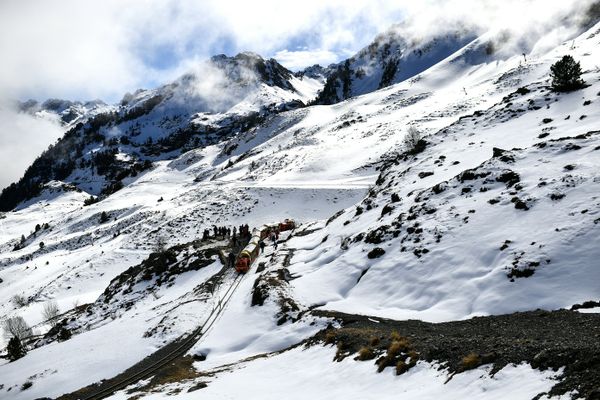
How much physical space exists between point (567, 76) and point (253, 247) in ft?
119

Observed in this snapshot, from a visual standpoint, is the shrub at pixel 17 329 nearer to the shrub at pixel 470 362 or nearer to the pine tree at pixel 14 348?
the pine tree at pixel 14 348

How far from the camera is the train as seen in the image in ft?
130

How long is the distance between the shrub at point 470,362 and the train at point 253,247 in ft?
97.7

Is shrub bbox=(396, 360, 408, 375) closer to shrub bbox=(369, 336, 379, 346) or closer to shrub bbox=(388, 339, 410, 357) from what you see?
shrub bbox=(388, 339, 410, 357)

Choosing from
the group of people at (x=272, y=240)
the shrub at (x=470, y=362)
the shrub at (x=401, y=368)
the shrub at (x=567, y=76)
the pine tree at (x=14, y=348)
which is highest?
the shrub at (x=567, y=76)

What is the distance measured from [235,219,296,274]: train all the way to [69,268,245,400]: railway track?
24.2ft

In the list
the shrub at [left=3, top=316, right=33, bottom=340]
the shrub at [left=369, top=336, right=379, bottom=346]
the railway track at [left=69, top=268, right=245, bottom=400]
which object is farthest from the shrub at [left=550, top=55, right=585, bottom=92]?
the shrub at [left=3, top=316, right=33, bottom=340]

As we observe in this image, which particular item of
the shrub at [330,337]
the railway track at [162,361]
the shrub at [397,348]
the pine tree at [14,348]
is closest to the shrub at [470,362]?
the shrub at [397,348]

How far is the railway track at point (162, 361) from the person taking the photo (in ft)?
72.7

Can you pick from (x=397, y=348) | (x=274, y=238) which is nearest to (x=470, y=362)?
(x=397, y=348)

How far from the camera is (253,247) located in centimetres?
4381

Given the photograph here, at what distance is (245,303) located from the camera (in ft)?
98.7

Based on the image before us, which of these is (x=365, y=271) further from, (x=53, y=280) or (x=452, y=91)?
(x=452, y=91)

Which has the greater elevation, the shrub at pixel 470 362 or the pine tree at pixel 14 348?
the pine tree at pixel 14 348
